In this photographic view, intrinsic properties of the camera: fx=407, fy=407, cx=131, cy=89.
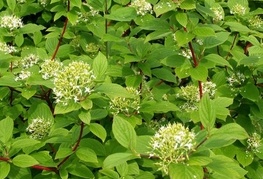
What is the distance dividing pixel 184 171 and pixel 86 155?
675 mm

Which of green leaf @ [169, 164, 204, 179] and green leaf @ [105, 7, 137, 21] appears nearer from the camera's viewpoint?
green leaf @ [169, 164, 204, 179]

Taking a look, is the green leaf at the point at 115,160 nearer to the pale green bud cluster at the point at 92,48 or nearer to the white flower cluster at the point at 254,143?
the white flower cluster at the point at 254,143

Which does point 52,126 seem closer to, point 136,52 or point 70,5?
point 136,52

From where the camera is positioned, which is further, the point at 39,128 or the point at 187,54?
the point at 187,54

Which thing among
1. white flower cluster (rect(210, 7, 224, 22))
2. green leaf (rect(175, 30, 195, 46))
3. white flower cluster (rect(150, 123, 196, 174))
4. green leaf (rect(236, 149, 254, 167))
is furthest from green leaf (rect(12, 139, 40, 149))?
white flower cluster (rect(210, 7, 224, 22))

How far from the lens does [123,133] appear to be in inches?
78.0

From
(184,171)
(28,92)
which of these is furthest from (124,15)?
(184,171)

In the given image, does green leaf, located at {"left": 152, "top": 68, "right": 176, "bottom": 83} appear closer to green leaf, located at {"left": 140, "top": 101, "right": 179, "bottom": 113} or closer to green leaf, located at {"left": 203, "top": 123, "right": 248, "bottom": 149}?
green leaf, located at {"left": 140, "top": 101, "right": 179, "bottom": 113}

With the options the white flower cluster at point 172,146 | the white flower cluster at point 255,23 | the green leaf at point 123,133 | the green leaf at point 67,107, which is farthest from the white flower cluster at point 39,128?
the white flower cluster at point 255,23

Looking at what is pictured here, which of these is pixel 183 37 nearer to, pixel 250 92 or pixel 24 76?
pixel 250 92

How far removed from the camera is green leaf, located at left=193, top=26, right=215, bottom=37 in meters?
2.42

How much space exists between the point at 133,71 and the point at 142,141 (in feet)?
3.52

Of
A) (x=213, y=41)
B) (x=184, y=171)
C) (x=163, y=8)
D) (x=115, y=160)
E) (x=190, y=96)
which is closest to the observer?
(x=184, y=171)

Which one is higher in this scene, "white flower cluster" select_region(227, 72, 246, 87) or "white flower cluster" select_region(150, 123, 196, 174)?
"white flower cluster" select_region(150, 123, 196, 174)
